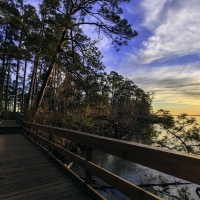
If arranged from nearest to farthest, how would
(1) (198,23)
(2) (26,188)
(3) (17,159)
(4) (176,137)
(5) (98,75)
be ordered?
1. (2) (26,188)
2. (3) (17,159)
3. (1) (198,23)
4. (4) (176,137)
5. (5) (98,75)

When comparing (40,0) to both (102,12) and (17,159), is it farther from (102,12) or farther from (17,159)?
(17,159)

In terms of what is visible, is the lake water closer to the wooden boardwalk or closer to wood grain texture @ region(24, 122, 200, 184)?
the wooden boardwalk

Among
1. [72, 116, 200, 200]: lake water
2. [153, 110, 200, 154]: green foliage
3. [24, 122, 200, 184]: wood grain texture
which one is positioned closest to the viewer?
[24, 122, 200, 184]: wood grain texture

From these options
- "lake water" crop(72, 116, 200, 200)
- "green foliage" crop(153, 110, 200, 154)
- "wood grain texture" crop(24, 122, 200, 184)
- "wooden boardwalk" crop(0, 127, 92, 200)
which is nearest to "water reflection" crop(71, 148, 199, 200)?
"lake water" crop(72, 116, 200, 200)

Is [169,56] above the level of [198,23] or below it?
above

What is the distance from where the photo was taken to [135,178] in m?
9.54

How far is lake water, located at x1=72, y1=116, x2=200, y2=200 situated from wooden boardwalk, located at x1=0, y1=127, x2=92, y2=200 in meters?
3.77

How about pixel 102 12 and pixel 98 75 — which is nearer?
pixel 102 12

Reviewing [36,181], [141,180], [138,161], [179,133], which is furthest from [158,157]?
[179,133]

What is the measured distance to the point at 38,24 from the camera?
1211 centimetres

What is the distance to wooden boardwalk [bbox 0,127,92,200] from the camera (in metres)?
2.75

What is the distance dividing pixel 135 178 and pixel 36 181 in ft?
23.9

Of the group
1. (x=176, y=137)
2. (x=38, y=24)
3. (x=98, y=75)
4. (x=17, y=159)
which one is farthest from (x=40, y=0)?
(x=176, y=137)

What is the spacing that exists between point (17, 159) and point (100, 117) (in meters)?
11.2
